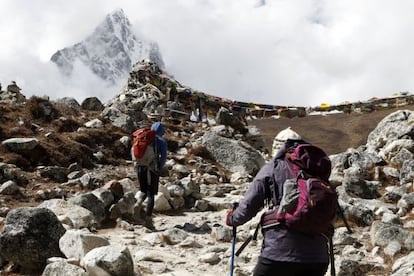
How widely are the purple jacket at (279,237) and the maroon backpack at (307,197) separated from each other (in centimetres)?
7

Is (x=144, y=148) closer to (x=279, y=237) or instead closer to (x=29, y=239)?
(x=29, y=239)

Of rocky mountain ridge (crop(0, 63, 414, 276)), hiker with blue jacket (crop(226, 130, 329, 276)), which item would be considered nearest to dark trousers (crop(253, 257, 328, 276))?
hiker with blue jacket (crop(226, 130, 329, 276))

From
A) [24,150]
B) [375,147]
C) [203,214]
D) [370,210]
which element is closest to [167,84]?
[375,147]

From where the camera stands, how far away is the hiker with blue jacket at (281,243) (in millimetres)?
4070

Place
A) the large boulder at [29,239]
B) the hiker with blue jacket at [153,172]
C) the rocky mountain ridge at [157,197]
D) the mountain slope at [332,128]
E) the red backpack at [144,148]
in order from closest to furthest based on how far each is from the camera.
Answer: the large boulder at [29,239] < the rocky mountain ridge at [157,197] < the red backpack at [144,148] < the hiker with blue jacket at [153,172] < the mountain slope at [332,128]

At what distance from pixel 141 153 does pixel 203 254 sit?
2.88 m

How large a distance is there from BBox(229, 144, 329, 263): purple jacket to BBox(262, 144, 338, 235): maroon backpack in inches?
2.7

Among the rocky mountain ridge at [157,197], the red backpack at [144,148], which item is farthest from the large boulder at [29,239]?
the red backpack at [144,148]

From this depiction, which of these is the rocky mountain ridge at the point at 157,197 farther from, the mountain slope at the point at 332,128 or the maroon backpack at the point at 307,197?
the mountain slope at the point at 332,128

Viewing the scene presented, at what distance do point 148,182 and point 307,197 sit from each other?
663 cm

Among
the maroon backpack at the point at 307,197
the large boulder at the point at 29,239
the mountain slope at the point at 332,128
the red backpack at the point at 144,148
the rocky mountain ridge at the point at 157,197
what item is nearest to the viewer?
the maroon backpack at the point at 307,197

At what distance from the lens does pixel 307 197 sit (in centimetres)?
402

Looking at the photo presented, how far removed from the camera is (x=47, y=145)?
15.2 m

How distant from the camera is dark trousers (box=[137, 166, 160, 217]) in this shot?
10.3m
